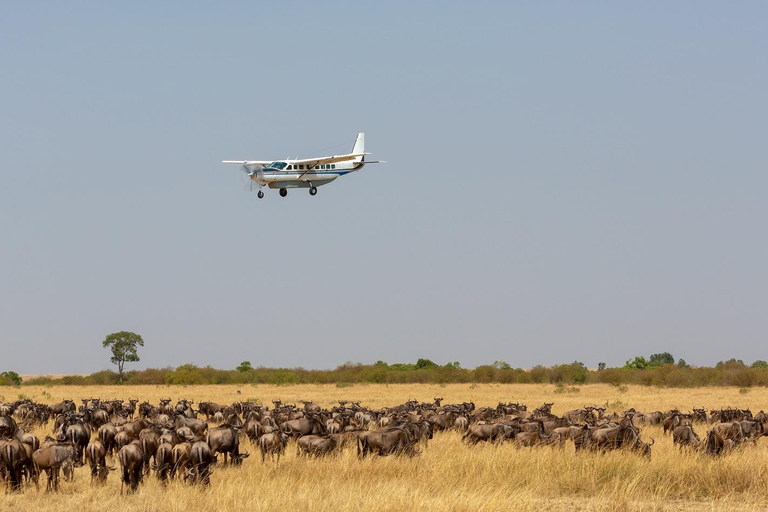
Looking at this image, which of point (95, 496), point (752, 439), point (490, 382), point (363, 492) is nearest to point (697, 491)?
point (363, 492)

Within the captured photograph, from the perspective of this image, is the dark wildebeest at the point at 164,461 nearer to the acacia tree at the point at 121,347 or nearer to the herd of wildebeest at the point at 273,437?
the herd of wildebeest at the point at 273,437

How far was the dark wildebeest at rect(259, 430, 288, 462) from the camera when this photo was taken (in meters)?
21.2

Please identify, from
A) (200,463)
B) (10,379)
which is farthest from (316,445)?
(10,379)

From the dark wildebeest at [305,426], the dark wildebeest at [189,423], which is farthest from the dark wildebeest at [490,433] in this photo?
the dark wildebeest at [189,423]

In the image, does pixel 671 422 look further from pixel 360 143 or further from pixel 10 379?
pixel 10 379

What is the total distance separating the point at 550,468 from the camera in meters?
19.2

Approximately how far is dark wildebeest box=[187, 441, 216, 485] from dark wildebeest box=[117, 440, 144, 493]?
970mm

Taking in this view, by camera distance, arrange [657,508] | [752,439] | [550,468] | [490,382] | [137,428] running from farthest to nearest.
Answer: [490,382]
[752,439]
[137,428]
[550,468]
[657,508]

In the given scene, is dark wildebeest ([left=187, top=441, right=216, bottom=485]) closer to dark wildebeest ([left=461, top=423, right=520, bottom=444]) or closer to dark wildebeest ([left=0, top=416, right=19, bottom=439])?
dark wildebeest ([left=0, top=416, right=19, bottom=439])

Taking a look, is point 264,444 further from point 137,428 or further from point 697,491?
point 697,491

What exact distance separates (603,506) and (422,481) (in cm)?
376

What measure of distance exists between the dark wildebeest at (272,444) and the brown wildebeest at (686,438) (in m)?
9.70

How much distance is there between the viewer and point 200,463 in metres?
17.7

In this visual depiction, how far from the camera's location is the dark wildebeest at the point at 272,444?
2120 cm
